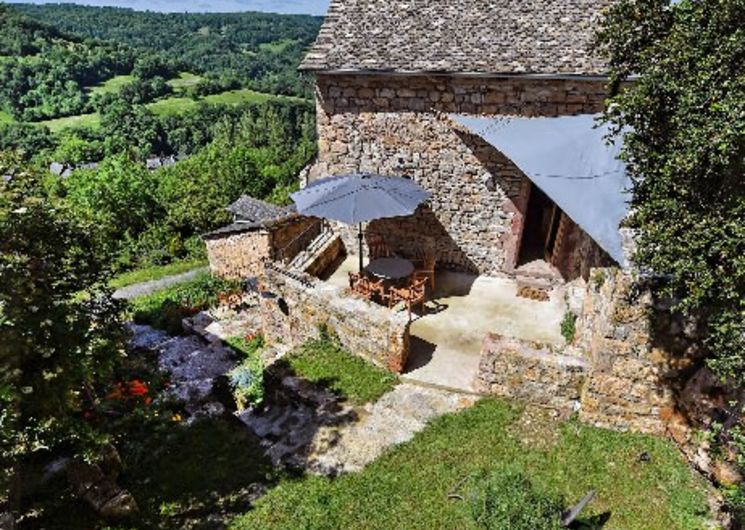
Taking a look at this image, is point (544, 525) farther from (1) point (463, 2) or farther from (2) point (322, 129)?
(1) point (463, 2)

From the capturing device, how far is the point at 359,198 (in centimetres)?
1140

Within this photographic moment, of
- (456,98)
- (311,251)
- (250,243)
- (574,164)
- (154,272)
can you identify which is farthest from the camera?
(154,272)

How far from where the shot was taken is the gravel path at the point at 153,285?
936 inches

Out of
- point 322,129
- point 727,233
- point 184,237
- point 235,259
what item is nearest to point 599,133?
point 727,233

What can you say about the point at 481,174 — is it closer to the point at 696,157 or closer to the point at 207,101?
the point at 696,157

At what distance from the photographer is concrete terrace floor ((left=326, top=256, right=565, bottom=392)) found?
418 inches

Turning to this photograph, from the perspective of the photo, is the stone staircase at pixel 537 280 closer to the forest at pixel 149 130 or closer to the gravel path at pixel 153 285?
the gravel path at pixel 153 285

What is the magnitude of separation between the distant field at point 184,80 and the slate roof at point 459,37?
12804 cm

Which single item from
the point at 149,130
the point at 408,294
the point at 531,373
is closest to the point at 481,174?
the point at 408,294

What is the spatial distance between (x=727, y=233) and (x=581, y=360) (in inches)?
145

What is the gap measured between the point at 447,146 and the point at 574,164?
3.32 m

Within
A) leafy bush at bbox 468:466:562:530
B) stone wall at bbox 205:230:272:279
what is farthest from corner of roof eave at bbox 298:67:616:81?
leafy bush at bbox 468:466:562:530

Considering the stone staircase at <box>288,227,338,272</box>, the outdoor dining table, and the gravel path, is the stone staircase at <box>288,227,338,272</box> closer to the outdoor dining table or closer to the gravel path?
the outdoor dining table

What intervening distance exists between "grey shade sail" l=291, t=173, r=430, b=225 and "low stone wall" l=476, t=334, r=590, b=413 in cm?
336
